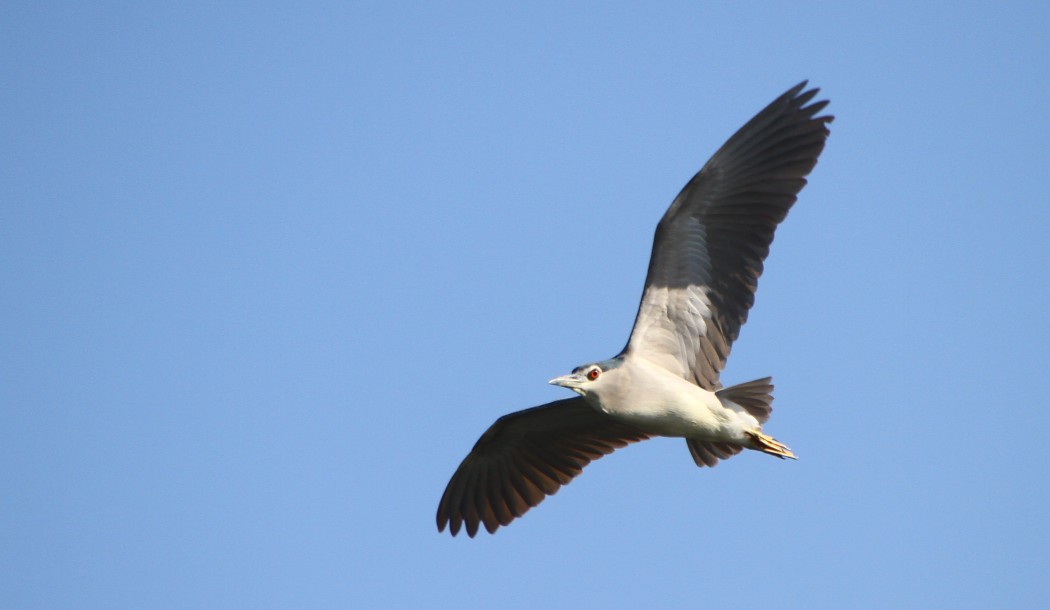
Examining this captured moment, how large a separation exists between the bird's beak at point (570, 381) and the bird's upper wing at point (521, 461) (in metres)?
1.36

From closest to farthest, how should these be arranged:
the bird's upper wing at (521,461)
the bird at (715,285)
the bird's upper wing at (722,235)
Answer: the bird at (715,285) < the bird's upper wing at (722,235) < the bird's upper wing at (521,461)

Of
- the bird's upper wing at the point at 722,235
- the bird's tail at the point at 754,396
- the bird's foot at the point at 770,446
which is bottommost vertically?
A: the bird's foot at the point at 770,446

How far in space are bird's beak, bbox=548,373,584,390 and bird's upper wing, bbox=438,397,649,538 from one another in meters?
1.36

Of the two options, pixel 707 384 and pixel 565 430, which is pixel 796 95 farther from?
pixel 565 430

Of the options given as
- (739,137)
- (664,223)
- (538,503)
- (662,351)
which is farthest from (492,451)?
(739,137)

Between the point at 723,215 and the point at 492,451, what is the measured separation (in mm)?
3353

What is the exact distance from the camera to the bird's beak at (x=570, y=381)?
31.6ft

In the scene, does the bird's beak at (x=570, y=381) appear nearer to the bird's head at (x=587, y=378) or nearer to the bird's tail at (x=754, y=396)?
the bird's head at (x=587, y=378)

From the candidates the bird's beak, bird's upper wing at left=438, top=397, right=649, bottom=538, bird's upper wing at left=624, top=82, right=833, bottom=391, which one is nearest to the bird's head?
the bird's beak

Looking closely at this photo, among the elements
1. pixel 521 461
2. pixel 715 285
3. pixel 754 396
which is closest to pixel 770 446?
pixel 754 396

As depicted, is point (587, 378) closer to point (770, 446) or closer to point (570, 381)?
point (570, 381)

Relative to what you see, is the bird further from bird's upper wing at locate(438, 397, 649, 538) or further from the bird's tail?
bird's upper wing at locate(438, 397, 649, 538)

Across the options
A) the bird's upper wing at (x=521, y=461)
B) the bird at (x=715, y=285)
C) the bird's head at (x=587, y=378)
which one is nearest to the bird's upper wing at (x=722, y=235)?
the bird at (x=715, y=285)

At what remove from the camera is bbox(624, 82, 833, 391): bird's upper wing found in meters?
10.3
